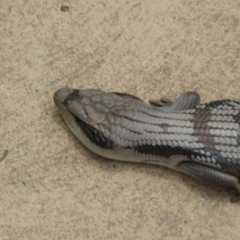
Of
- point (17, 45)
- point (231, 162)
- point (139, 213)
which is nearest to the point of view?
point (231, 162)

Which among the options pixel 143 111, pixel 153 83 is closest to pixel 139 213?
pixel 143 111

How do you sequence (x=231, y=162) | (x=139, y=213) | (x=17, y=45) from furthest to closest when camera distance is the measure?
(x=17, y=45) → (x=139, y=213) → (x=231, y=162)

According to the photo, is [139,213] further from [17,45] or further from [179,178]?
[17,45]

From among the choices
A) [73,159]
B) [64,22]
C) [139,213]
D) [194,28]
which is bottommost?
[139,213]

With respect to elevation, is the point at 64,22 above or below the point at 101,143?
above

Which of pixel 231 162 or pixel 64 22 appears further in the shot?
pixel 64 22

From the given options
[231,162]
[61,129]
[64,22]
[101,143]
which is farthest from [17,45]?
[231,162]

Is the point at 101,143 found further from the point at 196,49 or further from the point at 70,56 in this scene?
the point at 196,49
